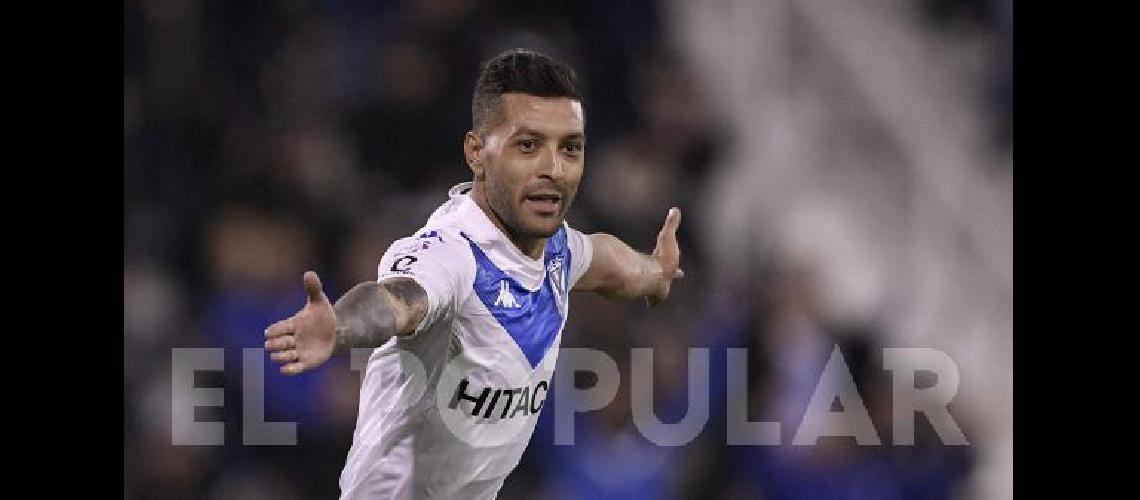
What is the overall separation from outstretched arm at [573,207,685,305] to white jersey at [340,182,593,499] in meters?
0.50

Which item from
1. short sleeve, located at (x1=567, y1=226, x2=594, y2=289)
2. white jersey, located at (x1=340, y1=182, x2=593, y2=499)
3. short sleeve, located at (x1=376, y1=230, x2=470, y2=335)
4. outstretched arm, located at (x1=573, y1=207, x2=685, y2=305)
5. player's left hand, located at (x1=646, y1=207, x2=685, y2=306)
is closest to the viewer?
short sleeve, located at (x1=376, y1=230, x2=470, y2=335)

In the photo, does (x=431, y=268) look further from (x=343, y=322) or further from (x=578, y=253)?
(x=578, y=253)

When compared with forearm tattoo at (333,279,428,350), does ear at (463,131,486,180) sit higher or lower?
higher

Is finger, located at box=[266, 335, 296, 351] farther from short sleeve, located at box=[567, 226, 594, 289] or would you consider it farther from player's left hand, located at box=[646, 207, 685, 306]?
player's left hand, located at box=[646, 207, 685, 306]

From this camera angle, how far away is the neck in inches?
108

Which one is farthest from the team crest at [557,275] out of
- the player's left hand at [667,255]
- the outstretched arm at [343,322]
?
the player's left hand at [667,255]

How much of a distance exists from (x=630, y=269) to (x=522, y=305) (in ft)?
2.47

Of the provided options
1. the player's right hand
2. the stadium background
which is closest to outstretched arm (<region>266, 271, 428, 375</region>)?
the player's right hand

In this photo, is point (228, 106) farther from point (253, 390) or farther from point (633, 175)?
point (633, 175)

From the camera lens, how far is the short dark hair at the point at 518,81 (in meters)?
2.74

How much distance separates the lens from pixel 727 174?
4121 millimetres

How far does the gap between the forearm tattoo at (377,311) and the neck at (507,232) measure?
1.26ft

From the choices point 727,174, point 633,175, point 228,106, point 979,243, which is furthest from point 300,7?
point 979,243

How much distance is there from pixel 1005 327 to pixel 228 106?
2.65 metres
